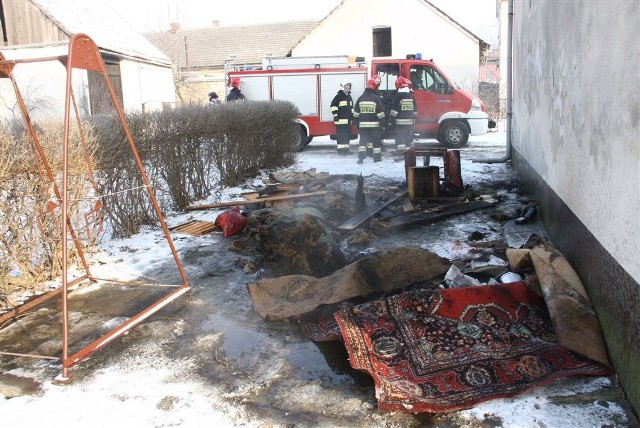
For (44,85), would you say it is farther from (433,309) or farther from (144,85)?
(433,309)

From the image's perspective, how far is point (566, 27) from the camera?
5000 millimetres

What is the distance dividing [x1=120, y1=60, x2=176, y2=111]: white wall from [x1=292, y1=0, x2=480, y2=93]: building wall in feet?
24.9

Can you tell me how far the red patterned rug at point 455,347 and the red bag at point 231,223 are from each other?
3.39 meters

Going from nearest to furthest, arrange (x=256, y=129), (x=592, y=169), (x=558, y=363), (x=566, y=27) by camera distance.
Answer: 1. (x=558, y=363)
2. (x=592, y=169)
3. (x=566, y=27)
4. (x=256, y=129)

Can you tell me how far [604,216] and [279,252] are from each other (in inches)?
135

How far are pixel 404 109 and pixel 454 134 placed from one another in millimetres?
2664

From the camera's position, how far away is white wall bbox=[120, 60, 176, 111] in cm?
2053

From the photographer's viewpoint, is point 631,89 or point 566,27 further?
point 566,27

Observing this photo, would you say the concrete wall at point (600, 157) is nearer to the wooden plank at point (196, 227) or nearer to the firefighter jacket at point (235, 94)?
the wooden plank at point (196, 227)

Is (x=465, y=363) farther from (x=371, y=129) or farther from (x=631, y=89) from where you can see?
(x=371, y=129)

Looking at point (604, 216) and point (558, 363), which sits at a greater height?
point (604, 216)

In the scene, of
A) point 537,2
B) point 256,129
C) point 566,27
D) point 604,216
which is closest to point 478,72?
point 256,129

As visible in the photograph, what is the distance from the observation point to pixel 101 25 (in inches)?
854

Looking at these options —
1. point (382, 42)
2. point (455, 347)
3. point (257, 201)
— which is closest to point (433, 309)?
point (455, 347)
